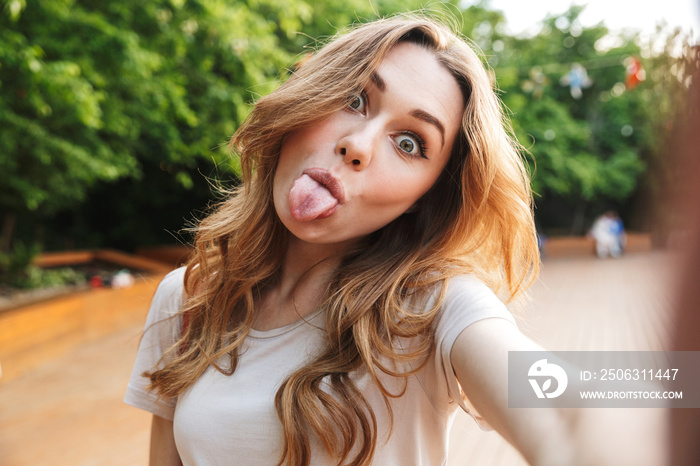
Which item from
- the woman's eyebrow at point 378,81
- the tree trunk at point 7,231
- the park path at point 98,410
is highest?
the tree trunk at point 7,231

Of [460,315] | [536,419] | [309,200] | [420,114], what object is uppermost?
[420,114]

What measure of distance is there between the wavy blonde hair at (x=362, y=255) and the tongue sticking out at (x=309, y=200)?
0.60ft

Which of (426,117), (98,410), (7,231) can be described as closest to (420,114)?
(426,117)

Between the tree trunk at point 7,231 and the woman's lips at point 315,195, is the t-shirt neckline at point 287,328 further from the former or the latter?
the tree trunk at point 7,231

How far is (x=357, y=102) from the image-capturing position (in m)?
1.35

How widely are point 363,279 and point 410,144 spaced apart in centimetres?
33

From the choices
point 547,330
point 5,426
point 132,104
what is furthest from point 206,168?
point 5,426

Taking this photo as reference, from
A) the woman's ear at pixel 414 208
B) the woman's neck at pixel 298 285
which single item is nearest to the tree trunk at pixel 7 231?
the woman's neck at pixel 298 285

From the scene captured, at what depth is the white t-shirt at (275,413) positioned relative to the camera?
3.94 ft

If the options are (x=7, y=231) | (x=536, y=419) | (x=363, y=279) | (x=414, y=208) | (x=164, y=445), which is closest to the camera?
(x=536, y=419)

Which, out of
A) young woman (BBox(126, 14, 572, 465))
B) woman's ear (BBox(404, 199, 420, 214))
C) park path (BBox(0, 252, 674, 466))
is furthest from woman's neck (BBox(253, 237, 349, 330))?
park path (BBox(0, 252, 674, 466))

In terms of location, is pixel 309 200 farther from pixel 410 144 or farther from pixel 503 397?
pixel 503 397

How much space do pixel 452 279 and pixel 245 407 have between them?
Answer: 52cm

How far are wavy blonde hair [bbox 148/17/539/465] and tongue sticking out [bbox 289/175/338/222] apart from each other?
181mm
